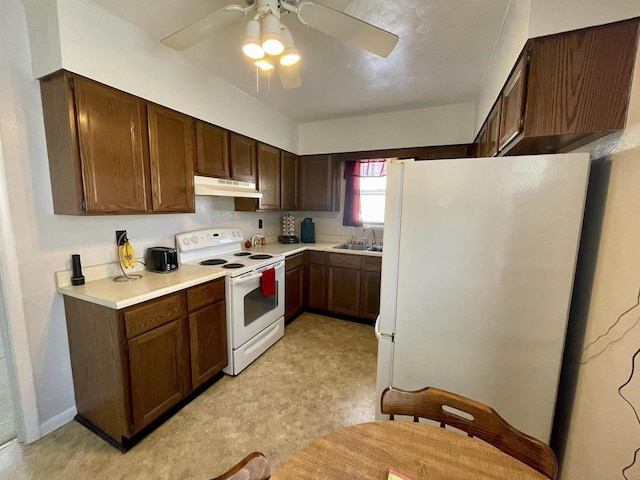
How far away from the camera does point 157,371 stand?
66.4 inches

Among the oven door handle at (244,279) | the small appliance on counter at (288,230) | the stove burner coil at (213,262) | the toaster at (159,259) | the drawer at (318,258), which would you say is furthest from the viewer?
the small appliance on counter at (288,230)

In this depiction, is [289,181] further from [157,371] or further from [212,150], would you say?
[157,371]

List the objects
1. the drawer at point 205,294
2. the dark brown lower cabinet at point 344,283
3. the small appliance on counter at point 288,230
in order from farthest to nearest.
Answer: the small appliance on counter at point 288,230, the dark brown lower cabinet at point 344,283, the drawer at point 205,294

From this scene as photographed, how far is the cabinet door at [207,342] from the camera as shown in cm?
193

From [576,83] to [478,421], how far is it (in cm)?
133

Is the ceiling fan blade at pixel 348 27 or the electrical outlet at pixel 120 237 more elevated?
the ceiling fan blade at pixel 348 27

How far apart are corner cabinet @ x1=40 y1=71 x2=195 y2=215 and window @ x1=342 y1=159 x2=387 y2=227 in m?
2.31

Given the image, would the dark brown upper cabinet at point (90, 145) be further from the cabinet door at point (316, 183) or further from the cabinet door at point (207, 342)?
the cabinet door at point (316, 183)

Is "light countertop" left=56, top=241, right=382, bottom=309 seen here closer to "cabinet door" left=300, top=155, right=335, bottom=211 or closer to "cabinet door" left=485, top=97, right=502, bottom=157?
"cabinet door" left=300, top=155, right=335, bottom=211

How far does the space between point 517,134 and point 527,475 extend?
127 centimetres

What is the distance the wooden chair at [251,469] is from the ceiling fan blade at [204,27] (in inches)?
66.4

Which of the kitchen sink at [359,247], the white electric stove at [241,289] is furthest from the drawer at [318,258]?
the white electric stove at [241,289]

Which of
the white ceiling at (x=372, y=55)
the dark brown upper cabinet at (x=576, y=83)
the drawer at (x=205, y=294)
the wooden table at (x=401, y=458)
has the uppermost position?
the white ceiling at (x=372, y=55)

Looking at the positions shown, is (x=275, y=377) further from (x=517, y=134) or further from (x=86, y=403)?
(x=517, y=134)
